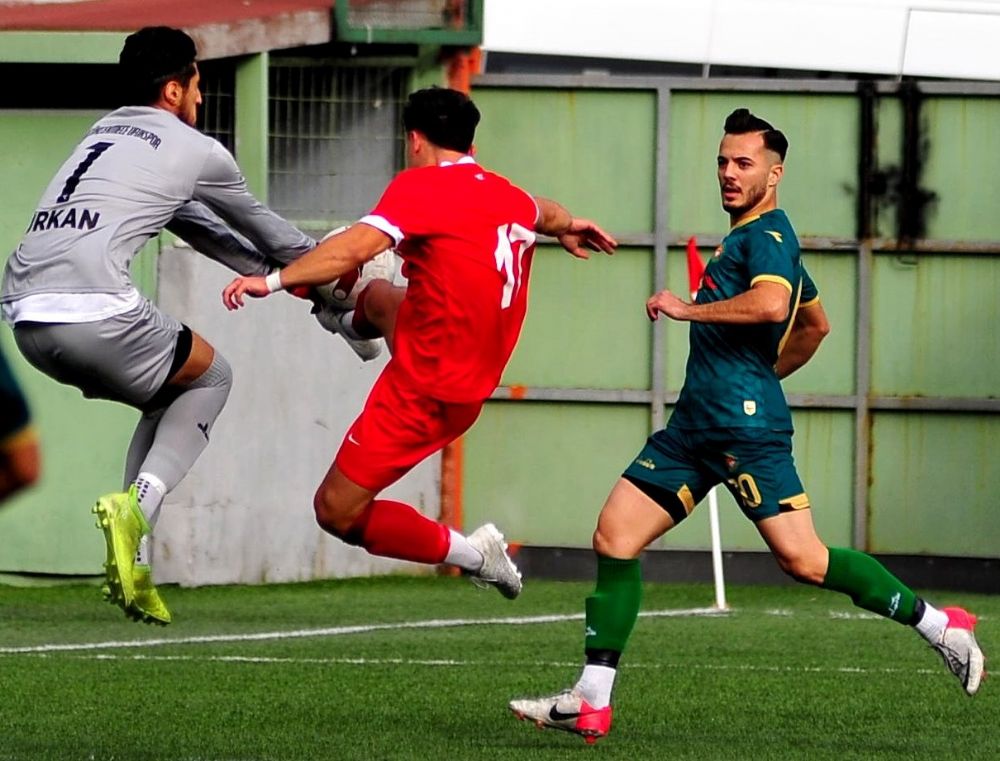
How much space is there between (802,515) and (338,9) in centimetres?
677

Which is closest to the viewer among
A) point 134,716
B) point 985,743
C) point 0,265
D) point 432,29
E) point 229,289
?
point 229,289

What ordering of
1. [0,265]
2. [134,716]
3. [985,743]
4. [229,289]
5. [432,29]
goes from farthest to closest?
[432,29] < [0,265] < [134,716] < [985,743] < [229,289]

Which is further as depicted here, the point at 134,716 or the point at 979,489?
the point at 979,489

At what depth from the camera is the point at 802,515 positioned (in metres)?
7.82

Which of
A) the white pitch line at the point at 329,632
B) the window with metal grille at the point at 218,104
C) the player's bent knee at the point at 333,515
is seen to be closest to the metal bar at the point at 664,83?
the window with metal grille at the point at 218,104

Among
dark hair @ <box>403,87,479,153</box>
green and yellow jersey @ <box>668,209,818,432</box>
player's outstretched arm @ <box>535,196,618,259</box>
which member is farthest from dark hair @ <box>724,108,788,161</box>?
dark hair @ <box>403,87,479,153</box>

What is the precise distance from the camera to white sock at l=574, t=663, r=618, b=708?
7793mm

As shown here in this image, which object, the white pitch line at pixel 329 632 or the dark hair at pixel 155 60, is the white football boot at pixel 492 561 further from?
the white pitch line at pixel 329 632

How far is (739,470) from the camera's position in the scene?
25.7 feet

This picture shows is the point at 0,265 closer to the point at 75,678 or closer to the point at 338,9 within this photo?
the point at 338,9

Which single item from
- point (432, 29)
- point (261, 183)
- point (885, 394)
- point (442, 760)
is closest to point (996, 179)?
point (885, 394)

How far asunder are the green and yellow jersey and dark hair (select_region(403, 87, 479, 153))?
1016 mm

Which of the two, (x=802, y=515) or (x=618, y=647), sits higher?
(x=802, y=515)

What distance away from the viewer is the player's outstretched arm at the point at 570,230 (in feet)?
26.7
